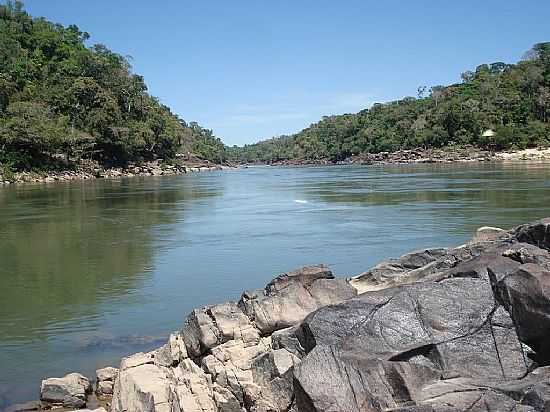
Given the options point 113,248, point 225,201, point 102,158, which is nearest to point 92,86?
point 102,158

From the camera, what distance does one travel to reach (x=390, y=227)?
23547 mm

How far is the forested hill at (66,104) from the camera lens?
6719 cm

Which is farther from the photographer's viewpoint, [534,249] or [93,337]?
[93,337]

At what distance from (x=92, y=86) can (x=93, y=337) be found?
248 feet

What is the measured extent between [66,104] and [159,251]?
65750mm

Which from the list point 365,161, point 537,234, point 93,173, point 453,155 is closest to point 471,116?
point 453,155

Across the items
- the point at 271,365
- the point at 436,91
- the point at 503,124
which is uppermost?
the point at 436,91

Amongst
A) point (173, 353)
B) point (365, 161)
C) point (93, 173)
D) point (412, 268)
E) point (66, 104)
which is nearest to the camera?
point (173, 353)

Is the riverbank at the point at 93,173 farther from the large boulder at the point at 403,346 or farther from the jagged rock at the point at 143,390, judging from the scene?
the large boulder at the point at 403,346

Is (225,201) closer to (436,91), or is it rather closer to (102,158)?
(102,158)

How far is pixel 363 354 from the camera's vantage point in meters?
6.26

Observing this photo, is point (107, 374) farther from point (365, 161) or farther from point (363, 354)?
point (365, 161)

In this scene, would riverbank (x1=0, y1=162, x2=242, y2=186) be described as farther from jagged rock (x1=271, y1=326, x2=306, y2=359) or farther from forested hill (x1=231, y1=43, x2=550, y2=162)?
jagged rock (x1=271, y1=326, x2=306, y2=359)

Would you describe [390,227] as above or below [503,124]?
below
